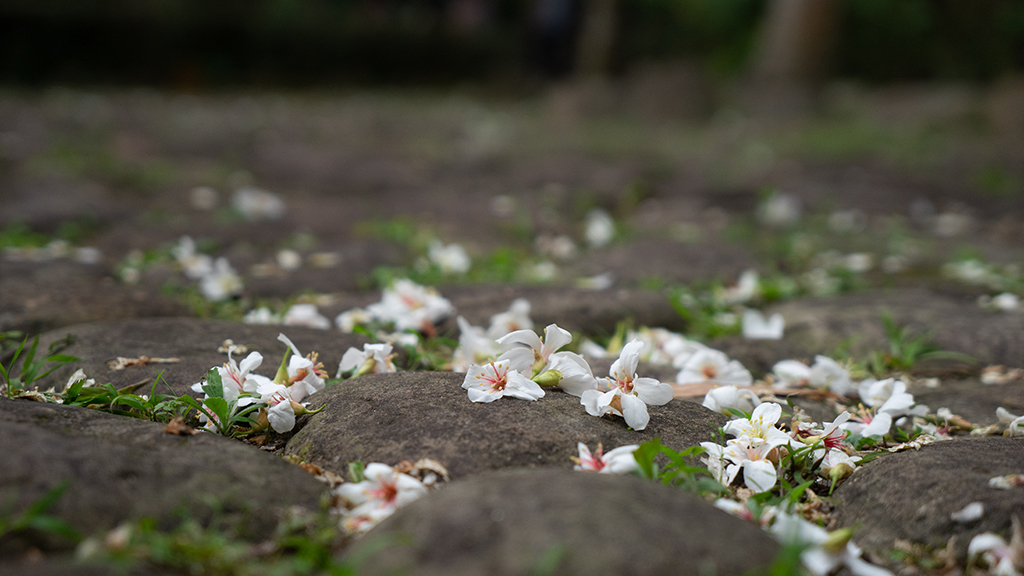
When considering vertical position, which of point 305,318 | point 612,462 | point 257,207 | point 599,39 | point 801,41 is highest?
point 801,41

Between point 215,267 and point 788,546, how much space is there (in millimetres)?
2374

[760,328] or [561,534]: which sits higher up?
[561,534]

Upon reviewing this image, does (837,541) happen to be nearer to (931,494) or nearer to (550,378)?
(931,494)

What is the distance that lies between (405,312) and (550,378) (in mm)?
791

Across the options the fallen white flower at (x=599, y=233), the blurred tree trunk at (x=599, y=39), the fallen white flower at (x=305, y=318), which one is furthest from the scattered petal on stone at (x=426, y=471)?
the blurred tree trunk at (x=599, y=39)

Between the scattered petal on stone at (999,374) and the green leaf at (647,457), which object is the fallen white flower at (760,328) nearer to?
the scattered petal on stone at (999,374)

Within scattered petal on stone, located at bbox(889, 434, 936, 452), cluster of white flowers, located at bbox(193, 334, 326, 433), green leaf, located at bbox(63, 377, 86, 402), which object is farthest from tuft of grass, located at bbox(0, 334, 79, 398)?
scattered petal on stone, located at bbox(889, 434, 936, 452)

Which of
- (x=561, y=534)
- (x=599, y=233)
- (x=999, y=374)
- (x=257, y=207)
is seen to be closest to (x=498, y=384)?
(x=561, y=534)

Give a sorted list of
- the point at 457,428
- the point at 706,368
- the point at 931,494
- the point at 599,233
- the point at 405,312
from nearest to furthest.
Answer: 1. the point at 931,494
2. the point at 457,428
3. the point at 706,368
4. the point at 405,312
5. the point at 599,233

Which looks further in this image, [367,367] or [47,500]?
[367,367]

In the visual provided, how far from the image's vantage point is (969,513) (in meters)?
1.01

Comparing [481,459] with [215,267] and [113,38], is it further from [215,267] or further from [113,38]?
[113,38]

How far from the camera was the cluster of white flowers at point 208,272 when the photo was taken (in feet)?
7.86

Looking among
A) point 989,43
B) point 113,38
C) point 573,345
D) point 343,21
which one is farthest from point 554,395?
point 989,43
